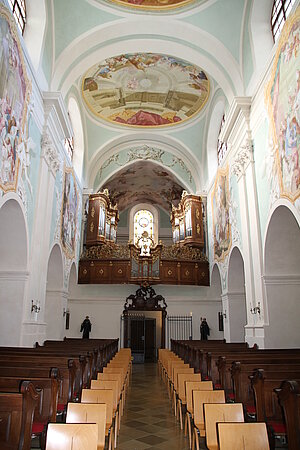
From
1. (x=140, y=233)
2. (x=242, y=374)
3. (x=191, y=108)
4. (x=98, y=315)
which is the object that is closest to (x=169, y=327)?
(x=98, y=315)

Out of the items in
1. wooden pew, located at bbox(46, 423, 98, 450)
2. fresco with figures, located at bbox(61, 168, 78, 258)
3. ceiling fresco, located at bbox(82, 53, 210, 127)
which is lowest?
wooden pew, located at bbox(46, 423, 98, 450)

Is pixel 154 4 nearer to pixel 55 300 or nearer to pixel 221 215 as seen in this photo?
pixel 221 215

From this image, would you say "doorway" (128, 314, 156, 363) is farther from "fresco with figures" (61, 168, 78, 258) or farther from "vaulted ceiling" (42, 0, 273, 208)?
"vaulted ceiling" (42, 0, 273, 208)

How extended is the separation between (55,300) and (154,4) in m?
11.2

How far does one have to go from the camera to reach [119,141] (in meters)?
20.0

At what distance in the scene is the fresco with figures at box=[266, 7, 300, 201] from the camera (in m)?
7.84

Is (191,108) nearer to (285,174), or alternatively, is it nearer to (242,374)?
(285,174)

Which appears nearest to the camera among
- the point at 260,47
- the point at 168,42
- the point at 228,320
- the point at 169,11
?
the point at 260,47

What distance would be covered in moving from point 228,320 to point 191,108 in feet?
33.1

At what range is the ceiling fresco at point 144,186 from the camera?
22.1m

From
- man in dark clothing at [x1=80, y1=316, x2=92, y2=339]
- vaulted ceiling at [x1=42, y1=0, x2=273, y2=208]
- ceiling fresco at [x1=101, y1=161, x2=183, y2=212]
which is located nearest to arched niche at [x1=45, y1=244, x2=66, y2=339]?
man in dark clothing at [x1=80, y1=316, x2=92, y2=339]

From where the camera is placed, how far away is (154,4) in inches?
454

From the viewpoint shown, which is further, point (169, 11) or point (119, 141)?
point (119, 141)

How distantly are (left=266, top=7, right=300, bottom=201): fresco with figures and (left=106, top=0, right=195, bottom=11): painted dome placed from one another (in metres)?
4.15
